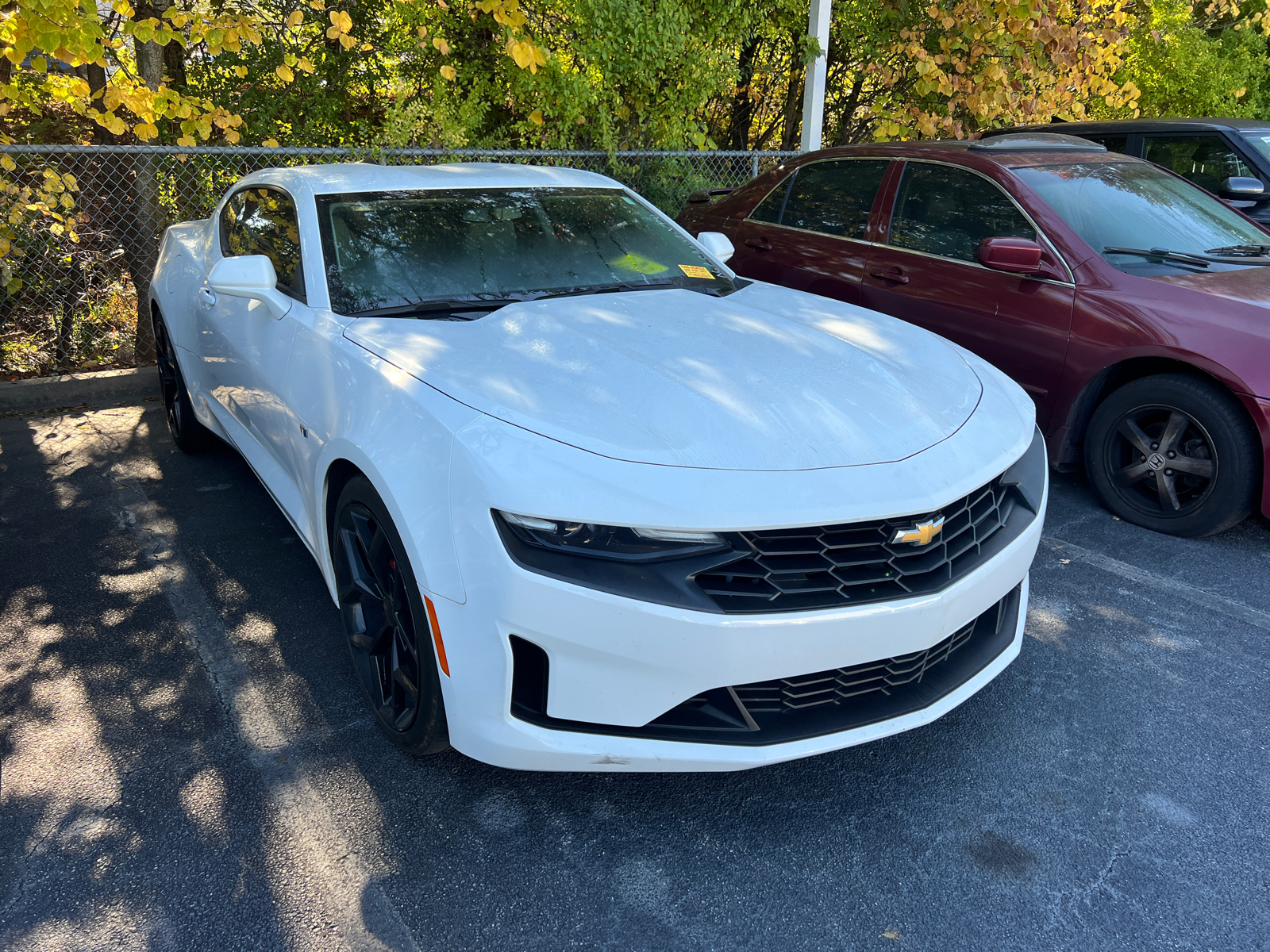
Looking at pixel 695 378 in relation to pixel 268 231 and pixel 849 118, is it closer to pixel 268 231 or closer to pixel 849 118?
pixel 268 231

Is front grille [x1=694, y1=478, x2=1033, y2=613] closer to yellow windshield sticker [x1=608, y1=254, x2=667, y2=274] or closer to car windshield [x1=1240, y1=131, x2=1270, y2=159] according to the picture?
yellow windshield sticker [x1=608, y1=254, x2=667, y2=274]

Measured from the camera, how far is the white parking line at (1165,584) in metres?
3.39

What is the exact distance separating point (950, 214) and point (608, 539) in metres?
3.61

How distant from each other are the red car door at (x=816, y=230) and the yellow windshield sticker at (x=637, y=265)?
75.2 inches

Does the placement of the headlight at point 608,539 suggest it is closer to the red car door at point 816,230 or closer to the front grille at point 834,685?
the front grille at point 834,685

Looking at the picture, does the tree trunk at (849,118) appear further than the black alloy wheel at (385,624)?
Yes

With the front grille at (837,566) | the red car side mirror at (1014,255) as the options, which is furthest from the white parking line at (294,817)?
the red car side mirror at (1014,255)

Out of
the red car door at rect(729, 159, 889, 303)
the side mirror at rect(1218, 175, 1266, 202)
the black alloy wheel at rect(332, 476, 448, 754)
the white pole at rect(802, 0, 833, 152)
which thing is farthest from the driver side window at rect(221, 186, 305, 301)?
the side mirror at rect(1218, 175, 1266, 202)

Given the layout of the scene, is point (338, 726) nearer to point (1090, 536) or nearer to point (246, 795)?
point (246, 795)

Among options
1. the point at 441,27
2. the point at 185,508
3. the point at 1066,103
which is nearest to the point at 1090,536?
the point at 185,508

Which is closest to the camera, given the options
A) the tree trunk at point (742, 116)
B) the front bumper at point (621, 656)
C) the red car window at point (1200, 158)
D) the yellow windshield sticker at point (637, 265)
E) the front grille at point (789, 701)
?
the front bumper at point (621, 656)

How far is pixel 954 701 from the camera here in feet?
7.70

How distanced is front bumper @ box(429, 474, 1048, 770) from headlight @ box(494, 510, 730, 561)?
0.07 meters

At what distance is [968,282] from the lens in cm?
462
